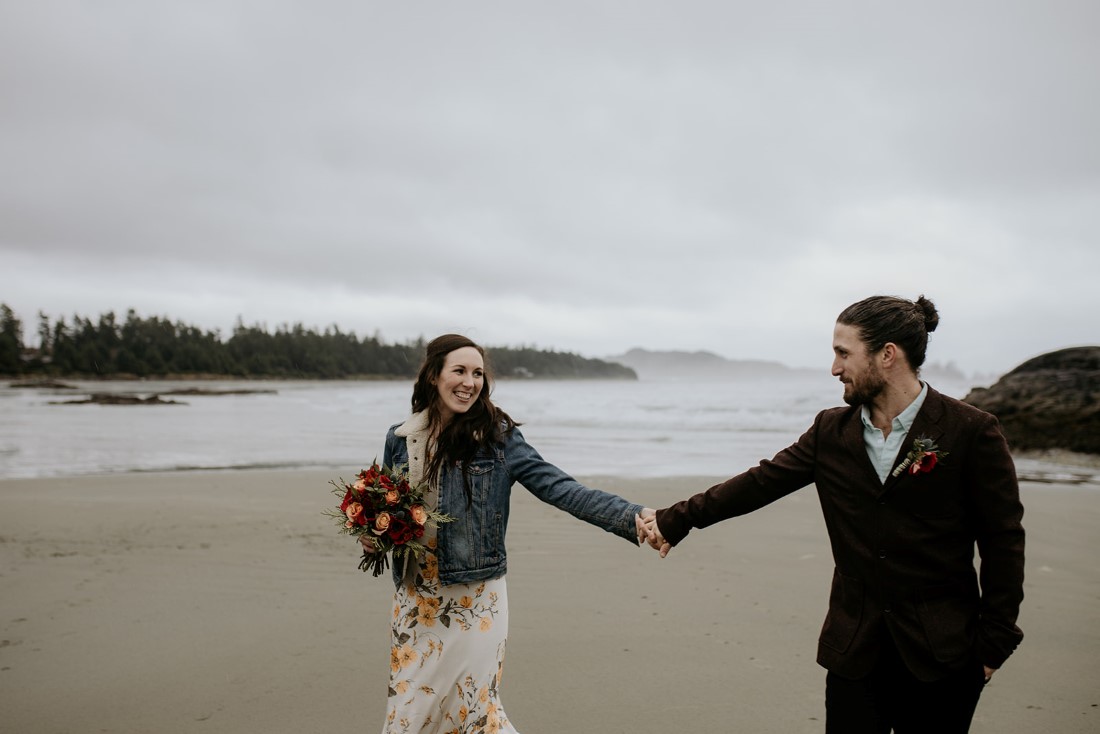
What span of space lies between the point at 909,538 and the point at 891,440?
1.17ft

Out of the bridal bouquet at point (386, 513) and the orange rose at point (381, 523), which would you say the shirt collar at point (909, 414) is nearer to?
the bridal bouquet at point (386, 513)

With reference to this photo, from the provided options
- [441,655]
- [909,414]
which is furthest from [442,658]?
[909,414]

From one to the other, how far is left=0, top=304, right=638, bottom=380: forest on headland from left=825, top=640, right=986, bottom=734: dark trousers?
6967 cm

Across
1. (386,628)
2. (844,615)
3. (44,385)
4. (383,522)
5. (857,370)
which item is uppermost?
(857,370)

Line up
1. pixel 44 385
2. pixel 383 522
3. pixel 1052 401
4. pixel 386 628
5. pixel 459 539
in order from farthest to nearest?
pixel 44 385 → pixel 1052 401 → pixel 386 628 → pixel 459 539 → pixel 383 522

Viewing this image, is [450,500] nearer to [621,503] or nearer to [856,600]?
[621,503]

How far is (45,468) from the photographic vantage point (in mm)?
13164

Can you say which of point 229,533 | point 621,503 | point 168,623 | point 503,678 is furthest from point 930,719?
point 229,533

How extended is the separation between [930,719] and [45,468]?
14863mm

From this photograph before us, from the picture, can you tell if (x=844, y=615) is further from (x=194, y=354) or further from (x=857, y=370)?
(x=194, y=354)

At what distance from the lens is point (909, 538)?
257 cm

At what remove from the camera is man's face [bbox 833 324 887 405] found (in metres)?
2.72

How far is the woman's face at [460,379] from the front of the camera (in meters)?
3.28

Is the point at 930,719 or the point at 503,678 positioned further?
the point at 503,678
